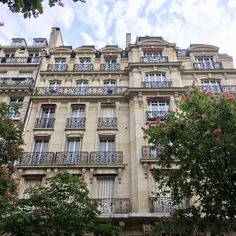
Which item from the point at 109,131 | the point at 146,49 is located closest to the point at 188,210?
the point at 109,131

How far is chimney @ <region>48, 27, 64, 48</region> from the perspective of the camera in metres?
24.5

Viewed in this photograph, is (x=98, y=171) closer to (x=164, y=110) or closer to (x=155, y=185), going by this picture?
(x=155, y=185)

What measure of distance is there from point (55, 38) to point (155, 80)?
10.9 m

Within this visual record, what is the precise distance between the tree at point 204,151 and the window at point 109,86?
9.56 metres

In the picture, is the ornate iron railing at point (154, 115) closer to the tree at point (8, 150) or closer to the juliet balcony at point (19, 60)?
the tree at point (8, 150)

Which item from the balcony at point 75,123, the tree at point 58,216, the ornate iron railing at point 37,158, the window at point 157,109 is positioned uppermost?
the window at point 157,109

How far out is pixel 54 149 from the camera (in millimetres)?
15594

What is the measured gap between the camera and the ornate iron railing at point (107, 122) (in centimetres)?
1650

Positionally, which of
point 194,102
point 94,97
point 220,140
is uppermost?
point 94,97

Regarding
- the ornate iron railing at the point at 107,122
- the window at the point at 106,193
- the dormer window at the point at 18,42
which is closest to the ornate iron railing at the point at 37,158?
the window at the point at 106,193

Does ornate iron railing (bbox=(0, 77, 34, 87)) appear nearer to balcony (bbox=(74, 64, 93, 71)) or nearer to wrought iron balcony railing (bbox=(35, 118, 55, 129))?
wrought iron balcony railing (bbox=(35, 118, 55, 129))

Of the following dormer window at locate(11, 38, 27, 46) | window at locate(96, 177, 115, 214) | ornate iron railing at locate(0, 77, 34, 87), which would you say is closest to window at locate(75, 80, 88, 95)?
ornate iron railing at locate(0, 77, 34, 87)

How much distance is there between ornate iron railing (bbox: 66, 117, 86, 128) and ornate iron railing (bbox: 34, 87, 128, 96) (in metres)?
2.08

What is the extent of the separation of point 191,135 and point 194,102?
45.5 inches
